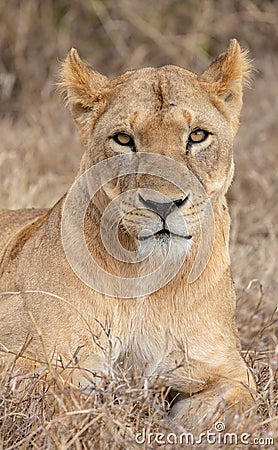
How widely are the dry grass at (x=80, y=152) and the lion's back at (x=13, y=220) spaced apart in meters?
0.98

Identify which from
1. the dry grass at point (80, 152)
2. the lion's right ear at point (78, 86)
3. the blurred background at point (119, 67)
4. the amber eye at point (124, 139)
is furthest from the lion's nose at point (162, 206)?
the blurred background at point (119, 67)

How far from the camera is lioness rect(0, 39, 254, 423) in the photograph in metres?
2.98

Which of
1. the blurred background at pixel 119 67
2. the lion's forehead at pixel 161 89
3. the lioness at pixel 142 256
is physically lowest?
the lioness at pixel 142 256

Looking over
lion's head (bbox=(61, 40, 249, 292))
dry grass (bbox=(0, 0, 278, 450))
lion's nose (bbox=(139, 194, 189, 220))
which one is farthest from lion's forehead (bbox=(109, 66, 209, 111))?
dry grass (bbox=(0, 0, 278, 450))

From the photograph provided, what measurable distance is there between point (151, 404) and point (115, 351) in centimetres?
40

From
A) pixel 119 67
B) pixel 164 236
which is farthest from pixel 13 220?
pixel 119 67

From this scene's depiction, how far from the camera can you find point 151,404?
2697mm

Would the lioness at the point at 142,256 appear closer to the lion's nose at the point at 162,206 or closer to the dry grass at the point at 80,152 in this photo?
the lion's nose at the point at 162,206

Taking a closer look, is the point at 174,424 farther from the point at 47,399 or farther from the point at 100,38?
the point at 100,38

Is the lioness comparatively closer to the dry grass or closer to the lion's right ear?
the lion's right ear

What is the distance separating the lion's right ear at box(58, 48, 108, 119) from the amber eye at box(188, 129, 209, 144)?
0.40m

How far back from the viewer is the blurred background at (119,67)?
6.07 metres

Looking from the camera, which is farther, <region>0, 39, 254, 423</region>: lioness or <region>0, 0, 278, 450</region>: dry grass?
<region>0, 39, 254, 423</region>: lioness

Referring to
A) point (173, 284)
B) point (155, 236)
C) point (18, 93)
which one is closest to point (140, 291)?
point (173, 284)
